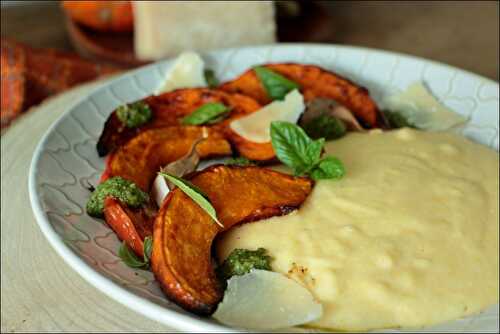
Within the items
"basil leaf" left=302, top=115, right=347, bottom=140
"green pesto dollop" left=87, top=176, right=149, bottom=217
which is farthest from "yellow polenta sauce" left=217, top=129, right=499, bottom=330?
"green pesto dollop" left=87, top=176, right=149, bottom=217

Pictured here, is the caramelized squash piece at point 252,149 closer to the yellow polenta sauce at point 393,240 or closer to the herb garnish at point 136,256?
the yellow polenta sauce at point 393,240

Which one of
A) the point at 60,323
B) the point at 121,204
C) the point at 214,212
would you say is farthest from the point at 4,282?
the point at 214,212

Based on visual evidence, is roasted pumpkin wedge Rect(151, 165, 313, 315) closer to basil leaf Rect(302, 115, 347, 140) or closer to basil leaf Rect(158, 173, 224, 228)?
basil leaf Rect(158, 173, 224, 228)

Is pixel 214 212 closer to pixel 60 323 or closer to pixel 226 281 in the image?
pixel 226 281

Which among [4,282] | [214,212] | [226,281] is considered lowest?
[4,282]

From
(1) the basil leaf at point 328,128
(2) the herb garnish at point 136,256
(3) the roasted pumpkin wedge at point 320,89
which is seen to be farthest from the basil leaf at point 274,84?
(2) the herb garnish at point 136,256
